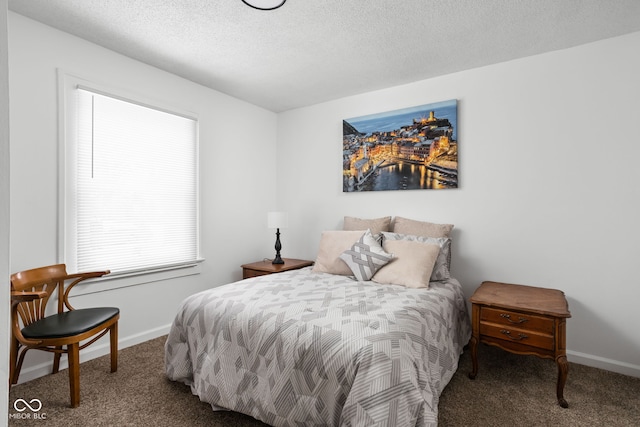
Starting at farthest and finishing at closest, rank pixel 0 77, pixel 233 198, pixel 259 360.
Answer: pixel 233 198 < pixel 259 360 < pixel 0 77

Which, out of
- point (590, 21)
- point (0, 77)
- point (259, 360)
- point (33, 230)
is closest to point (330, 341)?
point (259, 360)

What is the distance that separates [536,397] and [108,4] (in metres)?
3.80

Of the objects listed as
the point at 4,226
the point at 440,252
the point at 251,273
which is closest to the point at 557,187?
the point at 440,252

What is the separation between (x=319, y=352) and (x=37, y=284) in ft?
6.79

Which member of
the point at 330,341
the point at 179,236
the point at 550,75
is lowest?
the point at 330,341

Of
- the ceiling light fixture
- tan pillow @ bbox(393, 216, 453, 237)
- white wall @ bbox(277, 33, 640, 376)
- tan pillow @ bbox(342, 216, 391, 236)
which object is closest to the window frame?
the ceiling light fixture

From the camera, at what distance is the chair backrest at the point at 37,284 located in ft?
7.24

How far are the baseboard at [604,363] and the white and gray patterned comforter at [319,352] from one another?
106 centimetres

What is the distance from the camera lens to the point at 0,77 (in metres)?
0.59

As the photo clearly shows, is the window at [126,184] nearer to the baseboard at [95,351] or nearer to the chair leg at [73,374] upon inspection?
the baseboard at [95,351]

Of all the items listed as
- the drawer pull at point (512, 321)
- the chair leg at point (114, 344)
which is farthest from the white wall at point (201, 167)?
the drawer pull at point (512, 321)

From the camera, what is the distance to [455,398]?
2152 millimetres

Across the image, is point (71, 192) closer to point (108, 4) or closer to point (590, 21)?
point (108, 4)

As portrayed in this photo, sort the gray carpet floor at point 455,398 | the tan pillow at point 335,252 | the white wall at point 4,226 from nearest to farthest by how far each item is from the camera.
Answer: the white wall at point 4,226
the gray carpet floor at point 455,398
the tan pillow at point 335,252
